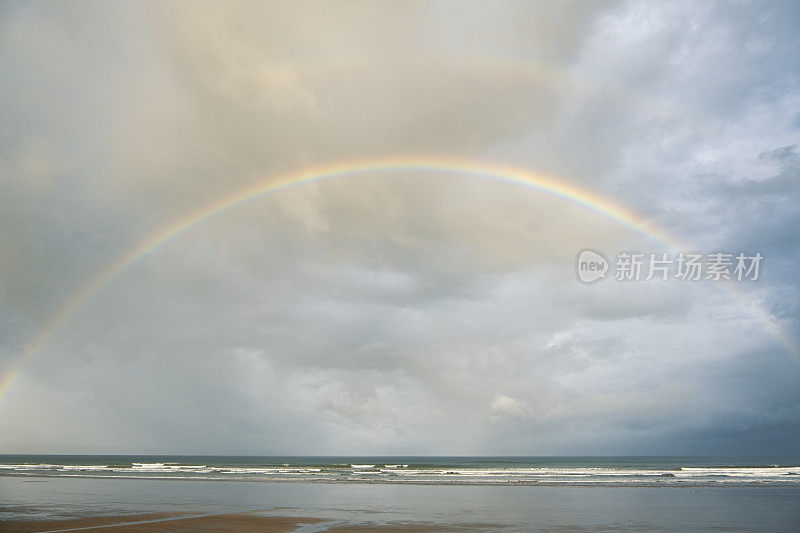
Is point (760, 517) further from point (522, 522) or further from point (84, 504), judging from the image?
point (84, 504)

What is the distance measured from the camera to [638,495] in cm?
3934

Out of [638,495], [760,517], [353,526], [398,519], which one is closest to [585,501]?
[638,495]

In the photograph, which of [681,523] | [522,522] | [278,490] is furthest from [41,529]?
[681,523]

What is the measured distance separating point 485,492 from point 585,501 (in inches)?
356

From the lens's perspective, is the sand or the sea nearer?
the sand

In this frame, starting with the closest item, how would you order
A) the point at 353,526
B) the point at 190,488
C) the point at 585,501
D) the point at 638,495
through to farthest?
1. the point at 353,526
2. the point at 585,501
3. the point at 638,495
4. the point at 190,488

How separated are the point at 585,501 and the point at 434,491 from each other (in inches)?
483

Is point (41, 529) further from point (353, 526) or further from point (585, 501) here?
point (585, 501)

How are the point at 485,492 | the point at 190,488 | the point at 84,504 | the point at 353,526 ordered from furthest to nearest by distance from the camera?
the point at 190,488, the point at 485,492, the point at 84,504, the point at 353,526

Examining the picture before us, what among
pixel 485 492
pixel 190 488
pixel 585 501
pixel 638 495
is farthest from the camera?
pixel 190 488

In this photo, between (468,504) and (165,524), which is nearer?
(165,524)

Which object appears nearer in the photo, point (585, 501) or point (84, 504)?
point (84, 504)

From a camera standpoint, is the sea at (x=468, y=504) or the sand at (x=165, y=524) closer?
the sand at (x=165, y=524)

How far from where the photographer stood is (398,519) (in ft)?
86.5
